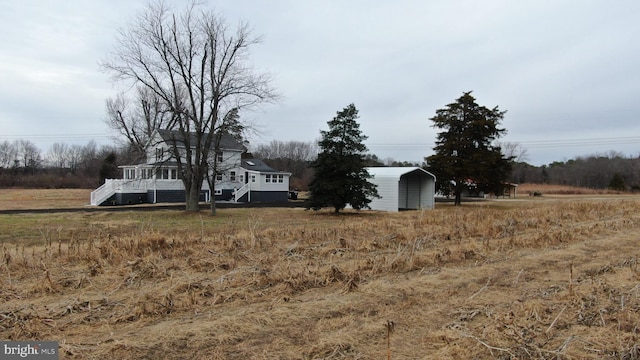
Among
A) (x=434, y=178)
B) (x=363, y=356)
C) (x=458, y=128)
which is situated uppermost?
(x=458, y=128)

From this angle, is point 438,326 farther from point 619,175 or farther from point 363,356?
point 619,175

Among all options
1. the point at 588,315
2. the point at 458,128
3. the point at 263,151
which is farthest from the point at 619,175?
the point at 588,315

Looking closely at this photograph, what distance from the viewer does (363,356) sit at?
3510 mm

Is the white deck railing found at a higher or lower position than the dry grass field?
higher

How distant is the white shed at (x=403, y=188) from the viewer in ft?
90.6

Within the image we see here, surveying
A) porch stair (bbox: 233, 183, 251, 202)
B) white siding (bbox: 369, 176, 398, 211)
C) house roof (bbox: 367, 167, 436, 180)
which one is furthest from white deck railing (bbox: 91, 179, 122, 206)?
white siding (bbox: 369, 176, 398, 211)

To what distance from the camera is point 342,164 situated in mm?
22359

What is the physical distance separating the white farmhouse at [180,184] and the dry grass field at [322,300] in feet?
79.5

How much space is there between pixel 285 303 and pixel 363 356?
161cm

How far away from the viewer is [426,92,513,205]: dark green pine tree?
30.4 metres

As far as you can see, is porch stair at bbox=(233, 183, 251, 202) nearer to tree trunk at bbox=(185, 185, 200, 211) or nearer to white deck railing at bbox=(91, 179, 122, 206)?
white deck railing at bbox=(91, 179, 122, 206)
